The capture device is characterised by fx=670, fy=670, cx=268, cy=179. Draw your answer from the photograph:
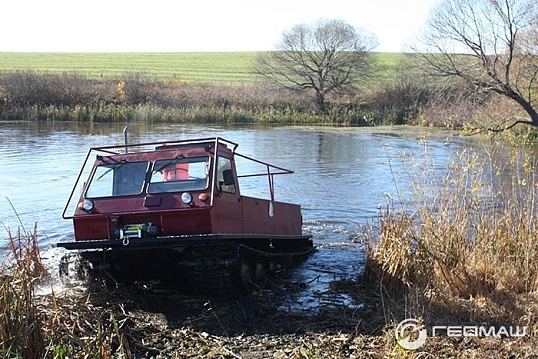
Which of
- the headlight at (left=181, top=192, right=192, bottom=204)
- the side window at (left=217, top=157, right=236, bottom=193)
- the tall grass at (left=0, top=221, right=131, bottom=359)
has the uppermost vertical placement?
the side window at (left=217, top=157, right=236, bottom=193)

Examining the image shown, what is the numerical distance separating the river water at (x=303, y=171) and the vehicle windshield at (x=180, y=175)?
186cm

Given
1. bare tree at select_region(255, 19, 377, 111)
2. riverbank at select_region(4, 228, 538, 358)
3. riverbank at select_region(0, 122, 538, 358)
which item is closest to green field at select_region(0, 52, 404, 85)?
bare tree at select_region(255, 19, 377, 111)

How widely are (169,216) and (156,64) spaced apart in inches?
2486

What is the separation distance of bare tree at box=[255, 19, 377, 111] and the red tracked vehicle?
38.9 meters

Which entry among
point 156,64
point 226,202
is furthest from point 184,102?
point 226,202

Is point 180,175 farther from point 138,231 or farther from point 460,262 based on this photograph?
point 460,262

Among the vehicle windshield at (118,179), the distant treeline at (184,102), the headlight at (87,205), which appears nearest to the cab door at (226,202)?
the vehicle windshield at (118,179)

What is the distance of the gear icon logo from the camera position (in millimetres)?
6351

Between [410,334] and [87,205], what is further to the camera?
[87,205]

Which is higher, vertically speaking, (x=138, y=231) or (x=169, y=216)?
(x=169, y=216)

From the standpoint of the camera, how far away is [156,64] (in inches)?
2729

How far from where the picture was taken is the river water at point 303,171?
39.7 feet

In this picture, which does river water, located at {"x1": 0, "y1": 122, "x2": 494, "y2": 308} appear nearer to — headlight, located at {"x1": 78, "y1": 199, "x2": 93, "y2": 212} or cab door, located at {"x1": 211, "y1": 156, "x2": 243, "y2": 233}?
headlight, located at {"x1": 78, "y1": 199, "x2": 93, "y2": 212}

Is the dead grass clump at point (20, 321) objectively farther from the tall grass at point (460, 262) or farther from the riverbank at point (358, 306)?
the tall grass at point (460, 262)
